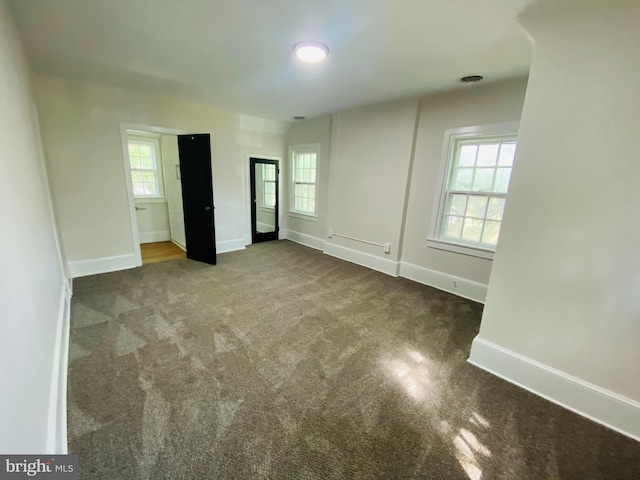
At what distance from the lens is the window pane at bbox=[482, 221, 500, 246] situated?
3084mm

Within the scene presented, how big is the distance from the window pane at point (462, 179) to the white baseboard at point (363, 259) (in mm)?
1359

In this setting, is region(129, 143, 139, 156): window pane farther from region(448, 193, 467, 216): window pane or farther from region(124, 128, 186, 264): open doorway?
region(448, 193, 467, 216): window pane

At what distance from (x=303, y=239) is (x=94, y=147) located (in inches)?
143

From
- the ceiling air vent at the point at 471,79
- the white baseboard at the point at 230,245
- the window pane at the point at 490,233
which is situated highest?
the ceiling air vent at the point at 471,79

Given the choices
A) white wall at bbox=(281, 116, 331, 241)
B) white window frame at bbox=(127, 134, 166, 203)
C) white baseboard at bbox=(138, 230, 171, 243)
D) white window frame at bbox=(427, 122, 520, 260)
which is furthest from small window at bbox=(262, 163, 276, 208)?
white window frame at bbox=(427, 122, 520, 260)

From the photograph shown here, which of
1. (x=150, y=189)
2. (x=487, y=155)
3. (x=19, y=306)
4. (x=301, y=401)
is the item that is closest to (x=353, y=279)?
(x=301, y=401)

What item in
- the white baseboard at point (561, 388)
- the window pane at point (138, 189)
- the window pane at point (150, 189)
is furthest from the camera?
the window pane at point (150, 189)

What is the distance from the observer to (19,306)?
1.03 meters

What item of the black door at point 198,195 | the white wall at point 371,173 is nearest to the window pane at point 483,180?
the white wall at point 371,173

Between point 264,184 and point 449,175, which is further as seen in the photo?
point 264,184

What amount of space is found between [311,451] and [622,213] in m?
2.23

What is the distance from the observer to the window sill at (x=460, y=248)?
308 cm

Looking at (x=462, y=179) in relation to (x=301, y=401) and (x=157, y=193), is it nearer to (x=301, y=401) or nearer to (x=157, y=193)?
(x=301, y=401)

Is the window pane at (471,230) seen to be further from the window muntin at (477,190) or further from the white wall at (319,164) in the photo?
the white wall at (319,164)
